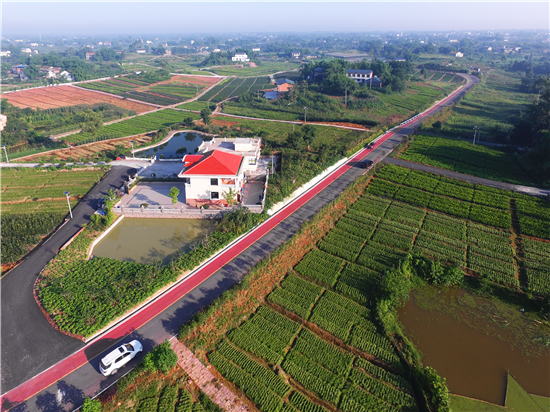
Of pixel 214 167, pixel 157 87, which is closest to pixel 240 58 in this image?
pixel 157 87

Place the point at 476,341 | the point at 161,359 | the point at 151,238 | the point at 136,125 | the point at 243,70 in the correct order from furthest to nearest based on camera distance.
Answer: the point at 243,70, the point at 136,125, the point at 151,238, the point at 476,341, the point at 161,359

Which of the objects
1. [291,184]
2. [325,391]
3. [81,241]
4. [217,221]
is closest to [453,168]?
[291,184]

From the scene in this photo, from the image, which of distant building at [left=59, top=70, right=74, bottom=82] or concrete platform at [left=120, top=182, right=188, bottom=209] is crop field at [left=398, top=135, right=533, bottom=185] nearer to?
concrete platform at [left=120, top=182, right=188, bottom=209]

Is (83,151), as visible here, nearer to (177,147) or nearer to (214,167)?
(177,147)

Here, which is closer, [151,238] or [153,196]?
[151,238]

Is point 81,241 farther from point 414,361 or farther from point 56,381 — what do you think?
point 414,361

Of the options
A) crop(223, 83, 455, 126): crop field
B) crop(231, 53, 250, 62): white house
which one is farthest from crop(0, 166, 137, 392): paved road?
crop(231, 53, 250, 62): white house
